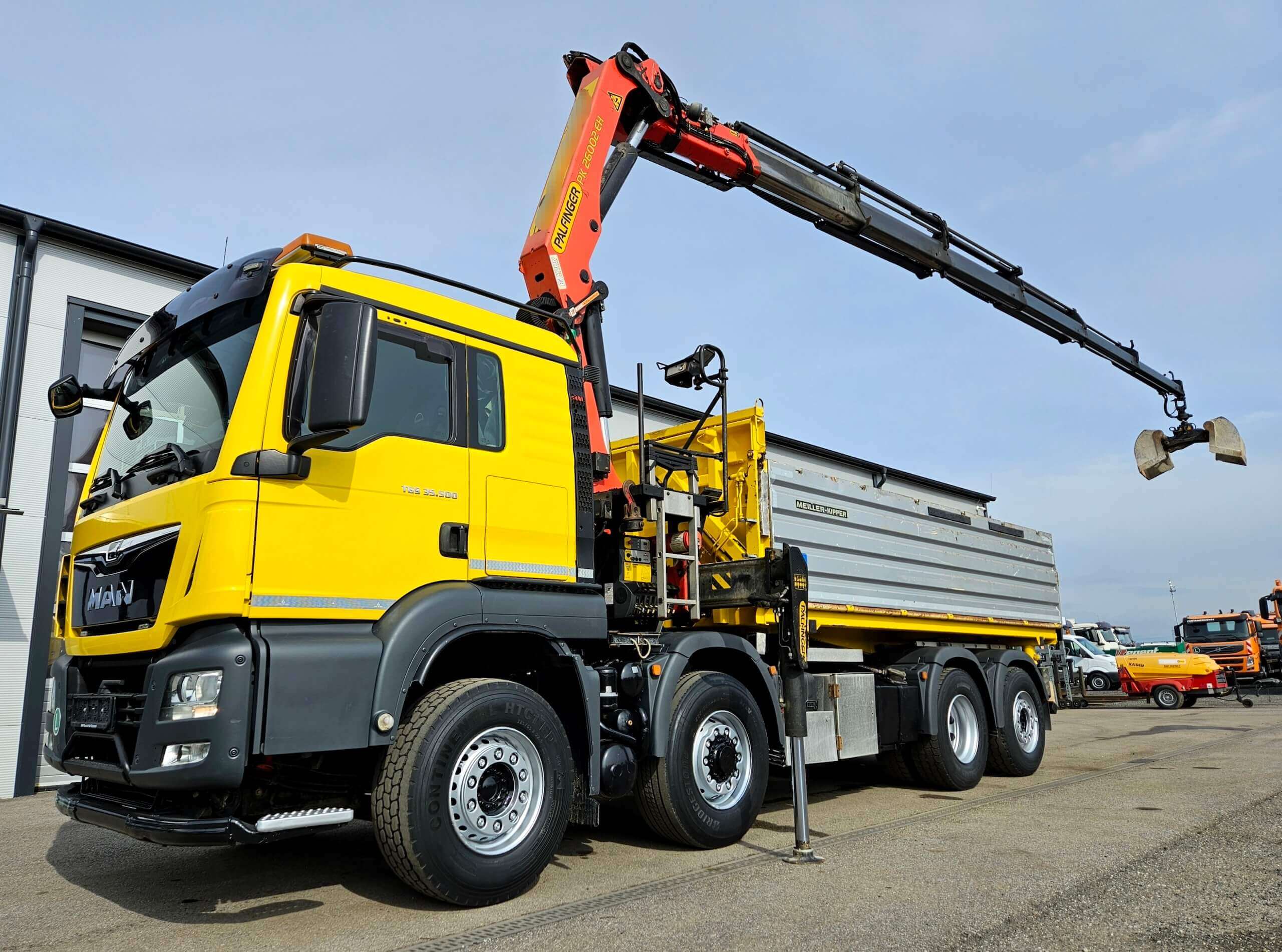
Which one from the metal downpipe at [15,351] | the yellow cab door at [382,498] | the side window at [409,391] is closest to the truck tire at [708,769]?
the yellow cab door at [382,498]

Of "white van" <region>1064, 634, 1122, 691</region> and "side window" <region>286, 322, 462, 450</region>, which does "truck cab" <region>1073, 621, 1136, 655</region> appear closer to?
"white van" <region>1064, 634, 1122, 691</region>

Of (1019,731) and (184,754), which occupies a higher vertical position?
(184,754)

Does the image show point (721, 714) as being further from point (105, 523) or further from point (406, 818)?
point (105, 523)

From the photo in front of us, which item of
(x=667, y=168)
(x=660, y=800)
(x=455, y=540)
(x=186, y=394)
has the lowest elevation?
(x=660, y=800)

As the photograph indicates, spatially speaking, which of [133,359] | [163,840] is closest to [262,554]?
[163,840]

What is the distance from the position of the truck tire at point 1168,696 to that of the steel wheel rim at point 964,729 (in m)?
16.0

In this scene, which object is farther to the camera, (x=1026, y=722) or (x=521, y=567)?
(x=1026, y=722)

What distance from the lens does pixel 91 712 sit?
425 centimetres

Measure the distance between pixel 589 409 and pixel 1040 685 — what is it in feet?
22.1

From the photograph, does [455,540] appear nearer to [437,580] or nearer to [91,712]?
[437,580]

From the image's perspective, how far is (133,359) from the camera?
5180mm

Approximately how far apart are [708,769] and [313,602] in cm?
291

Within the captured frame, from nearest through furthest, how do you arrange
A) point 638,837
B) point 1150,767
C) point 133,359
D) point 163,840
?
point 163,840
point 133,359
point 638,837
point 1150,767

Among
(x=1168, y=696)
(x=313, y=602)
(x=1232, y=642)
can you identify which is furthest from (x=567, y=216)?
(x=1232, y=642)
